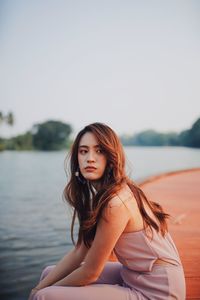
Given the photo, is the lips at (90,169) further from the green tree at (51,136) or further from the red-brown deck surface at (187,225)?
the green tree at (51,136)

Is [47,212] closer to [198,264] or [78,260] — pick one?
[198,264]

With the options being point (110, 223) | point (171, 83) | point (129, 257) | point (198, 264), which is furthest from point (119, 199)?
point (171, 83)

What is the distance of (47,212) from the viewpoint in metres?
Answer: 6.28

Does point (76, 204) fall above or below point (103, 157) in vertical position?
below

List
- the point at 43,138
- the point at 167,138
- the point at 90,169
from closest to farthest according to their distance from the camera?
the point at 90,169 < the point at 167,138 < the point at 43,138

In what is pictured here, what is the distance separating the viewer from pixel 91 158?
1051 mm

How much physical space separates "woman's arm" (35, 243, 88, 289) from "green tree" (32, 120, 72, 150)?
845 inches

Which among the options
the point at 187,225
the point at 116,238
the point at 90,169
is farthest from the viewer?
the point at 187,225

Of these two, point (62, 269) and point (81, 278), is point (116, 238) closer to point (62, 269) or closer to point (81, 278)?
point (81, 278)

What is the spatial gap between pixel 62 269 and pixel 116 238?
0.99 ft

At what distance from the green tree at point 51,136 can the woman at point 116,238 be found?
2157cm

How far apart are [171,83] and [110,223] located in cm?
2073

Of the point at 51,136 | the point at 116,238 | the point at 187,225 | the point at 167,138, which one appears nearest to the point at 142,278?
the point at 116,238

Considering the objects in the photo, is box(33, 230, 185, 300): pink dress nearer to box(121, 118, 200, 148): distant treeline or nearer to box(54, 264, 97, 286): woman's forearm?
box(54, 264, 97, 286): woman's forearm
